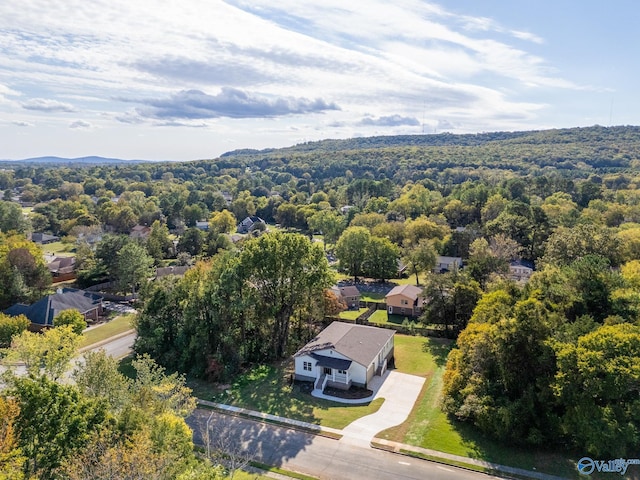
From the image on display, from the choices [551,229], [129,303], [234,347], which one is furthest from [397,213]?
[234,347]

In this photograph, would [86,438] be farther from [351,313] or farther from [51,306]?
[351,313]

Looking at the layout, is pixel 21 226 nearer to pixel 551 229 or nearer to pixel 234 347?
pixel 234 347

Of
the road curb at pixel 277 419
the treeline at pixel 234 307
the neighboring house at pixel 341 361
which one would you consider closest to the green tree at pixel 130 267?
the treeline at pixel 234 307

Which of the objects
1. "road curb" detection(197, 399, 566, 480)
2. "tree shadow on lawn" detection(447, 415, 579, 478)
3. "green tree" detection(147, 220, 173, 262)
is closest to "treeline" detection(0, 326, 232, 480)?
"road curb" detection(197, 399, 566, 480)

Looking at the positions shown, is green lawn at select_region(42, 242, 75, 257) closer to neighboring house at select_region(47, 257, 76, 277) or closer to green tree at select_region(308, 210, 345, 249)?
neighboring house at select_region(47, 257, 76, 277)

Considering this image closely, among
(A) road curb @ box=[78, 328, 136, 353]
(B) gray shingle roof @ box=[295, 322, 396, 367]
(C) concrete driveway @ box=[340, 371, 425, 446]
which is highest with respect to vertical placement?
(B) gray shingle roof @ box=[295, 322, 396, 367]

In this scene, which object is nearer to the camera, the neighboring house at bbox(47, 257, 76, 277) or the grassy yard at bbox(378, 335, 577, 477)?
the grassy yard at bbox(378, 335, 577, 477)
